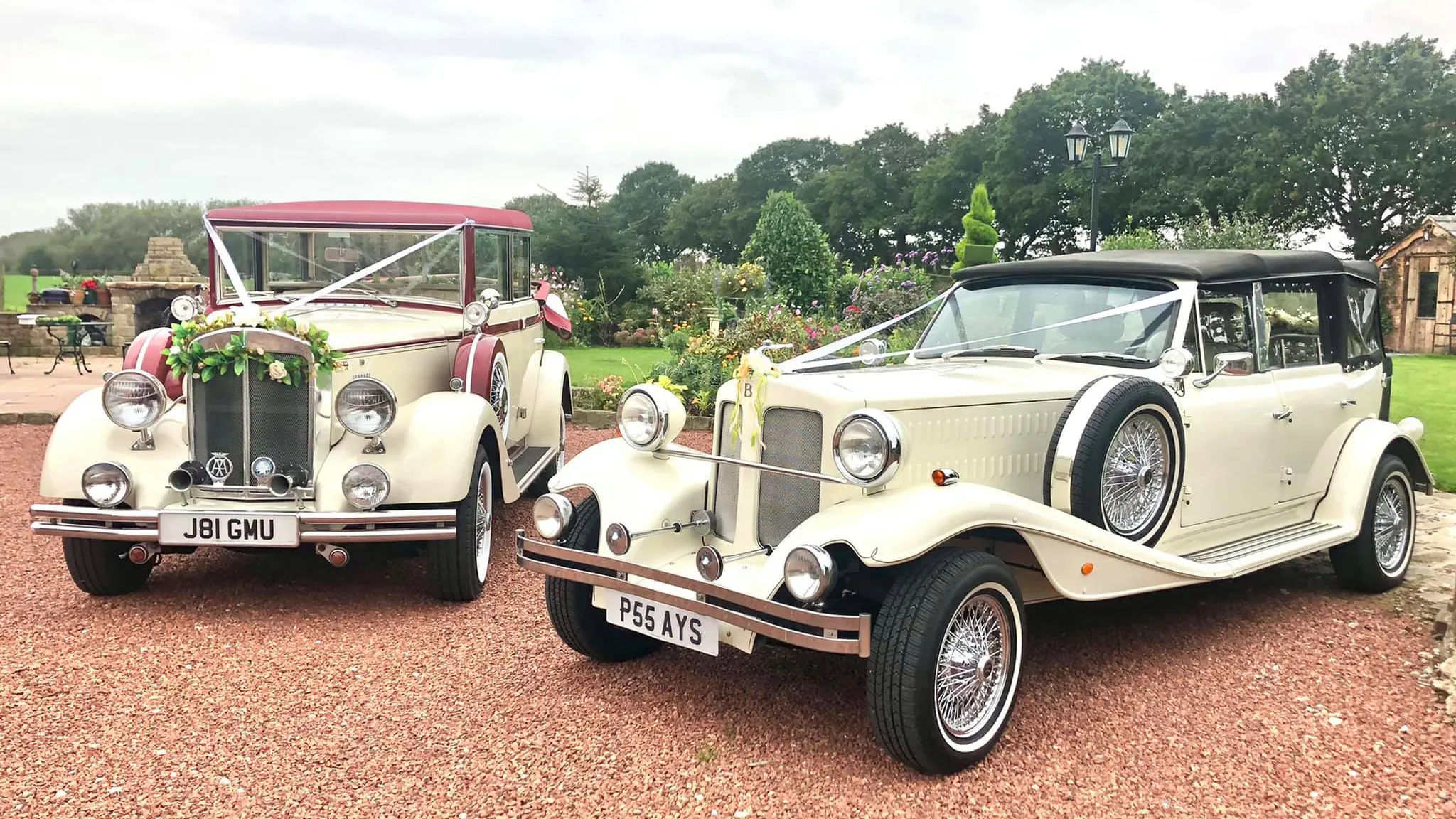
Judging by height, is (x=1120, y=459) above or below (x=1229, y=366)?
below

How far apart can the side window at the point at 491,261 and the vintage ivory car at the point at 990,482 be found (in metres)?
2.77

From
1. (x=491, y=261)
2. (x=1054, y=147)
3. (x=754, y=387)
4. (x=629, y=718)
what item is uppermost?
(x=1054, y=147)

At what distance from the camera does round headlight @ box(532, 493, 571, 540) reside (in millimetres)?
3992

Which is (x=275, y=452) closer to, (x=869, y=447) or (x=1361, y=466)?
(x=869, y=447)

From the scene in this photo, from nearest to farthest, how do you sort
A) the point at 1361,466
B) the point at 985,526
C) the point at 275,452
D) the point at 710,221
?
the point at 985,526 → the point at 275,452 → the point at 1361,466 → the point at 710,221

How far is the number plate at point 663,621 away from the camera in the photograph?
352 centimetres

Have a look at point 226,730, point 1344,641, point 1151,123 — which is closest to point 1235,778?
point 1344,641

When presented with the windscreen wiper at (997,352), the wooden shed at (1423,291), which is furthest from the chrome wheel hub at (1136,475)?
the wooden shed at (1423,291)

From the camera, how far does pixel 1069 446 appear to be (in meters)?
3.93

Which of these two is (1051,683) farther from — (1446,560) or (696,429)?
(696,429)

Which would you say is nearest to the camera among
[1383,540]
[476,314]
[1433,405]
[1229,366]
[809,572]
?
[809,572]

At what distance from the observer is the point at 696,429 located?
1146cm

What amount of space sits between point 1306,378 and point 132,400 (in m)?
Answer: 6.20

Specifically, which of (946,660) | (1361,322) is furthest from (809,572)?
(1361,322)
